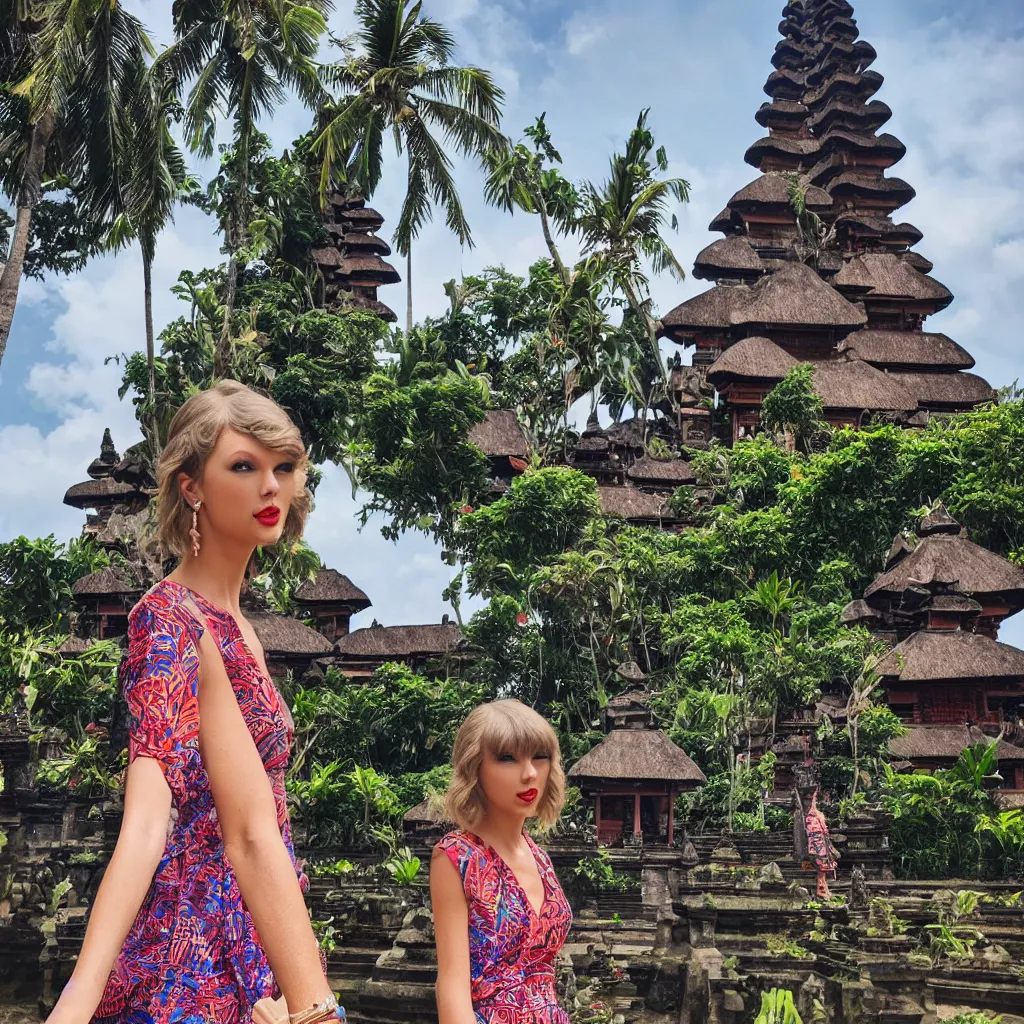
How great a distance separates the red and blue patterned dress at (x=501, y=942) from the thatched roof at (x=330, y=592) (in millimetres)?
29157

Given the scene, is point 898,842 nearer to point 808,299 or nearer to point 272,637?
point 272,637

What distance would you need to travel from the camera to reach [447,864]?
123 inches

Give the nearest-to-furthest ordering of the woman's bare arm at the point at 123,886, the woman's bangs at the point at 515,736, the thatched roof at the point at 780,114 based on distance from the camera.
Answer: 1. the woman's bare arm at the point at 123,886
2. the woman's bangs at the point at 515,736
3. the thatched roof at the point at 780,114

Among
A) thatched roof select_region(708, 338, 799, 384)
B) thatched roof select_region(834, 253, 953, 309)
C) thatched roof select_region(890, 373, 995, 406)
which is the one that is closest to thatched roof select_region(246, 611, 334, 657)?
thatched roof select_region(708, 338, 799, 384)

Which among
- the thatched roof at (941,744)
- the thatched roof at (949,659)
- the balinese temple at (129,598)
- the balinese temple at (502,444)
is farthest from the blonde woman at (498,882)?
the balinese temple at (502,444)

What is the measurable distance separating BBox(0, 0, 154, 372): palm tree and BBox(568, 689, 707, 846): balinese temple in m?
11.1

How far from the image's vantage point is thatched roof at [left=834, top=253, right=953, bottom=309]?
39.3 meters

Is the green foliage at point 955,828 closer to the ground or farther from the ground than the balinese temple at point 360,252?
closer to the ground

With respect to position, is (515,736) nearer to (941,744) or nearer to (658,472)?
(941,744)

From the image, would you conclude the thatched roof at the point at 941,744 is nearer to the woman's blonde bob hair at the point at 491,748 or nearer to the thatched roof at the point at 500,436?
the thatched roof at the point at 500,436

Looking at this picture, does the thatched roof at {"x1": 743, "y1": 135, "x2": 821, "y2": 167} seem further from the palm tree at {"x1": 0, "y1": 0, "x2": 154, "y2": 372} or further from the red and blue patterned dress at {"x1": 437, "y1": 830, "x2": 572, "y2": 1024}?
the red and blue patterned dress at {"x1": 437, "y1": 830, "x2": 572, "y2": 1024}

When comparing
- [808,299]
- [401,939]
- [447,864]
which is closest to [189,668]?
[447,864]

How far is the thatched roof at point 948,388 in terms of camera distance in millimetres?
36531

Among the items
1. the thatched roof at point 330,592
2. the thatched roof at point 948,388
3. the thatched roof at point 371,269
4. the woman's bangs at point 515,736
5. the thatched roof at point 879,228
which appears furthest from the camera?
the thatched roof at point 879,228
